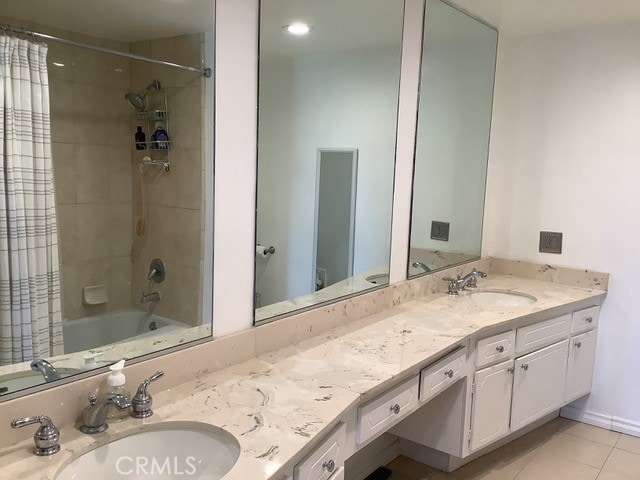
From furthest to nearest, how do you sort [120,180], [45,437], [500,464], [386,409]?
[500,464]
[120,180]
[386,409]
[45,437]

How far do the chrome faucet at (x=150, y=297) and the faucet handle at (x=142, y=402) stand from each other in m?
0.61

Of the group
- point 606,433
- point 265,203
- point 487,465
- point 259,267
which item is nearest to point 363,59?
point 265,203

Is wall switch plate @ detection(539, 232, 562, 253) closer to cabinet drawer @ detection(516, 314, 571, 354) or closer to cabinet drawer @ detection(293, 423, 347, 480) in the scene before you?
cabinet drawer @ detection(516, 314, 571, 354)

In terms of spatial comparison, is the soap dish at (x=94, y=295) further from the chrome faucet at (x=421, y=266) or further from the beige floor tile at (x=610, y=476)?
the beige floor tile at (x=610, y=476)

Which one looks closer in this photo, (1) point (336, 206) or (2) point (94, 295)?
(2) point (94, 295)

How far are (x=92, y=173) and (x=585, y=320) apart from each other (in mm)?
2613

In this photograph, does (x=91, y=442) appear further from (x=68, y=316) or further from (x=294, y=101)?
(x=294, y=101)

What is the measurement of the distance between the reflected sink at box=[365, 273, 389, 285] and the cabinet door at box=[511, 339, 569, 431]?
746mm

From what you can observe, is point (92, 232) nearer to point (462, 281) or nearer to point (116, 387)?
point (116, 387)

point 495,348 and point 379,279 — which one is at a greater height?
point 379,279

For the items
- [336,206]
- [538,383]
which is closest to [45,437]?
[336,206]

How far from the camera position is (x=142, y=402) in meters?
1.38

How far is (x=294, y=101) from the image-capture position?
2.46 metres

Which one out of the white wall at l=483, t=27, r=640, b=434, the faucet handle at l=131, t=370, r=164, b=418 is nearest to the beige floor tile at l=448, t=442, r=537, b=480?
the white wall at l=483, t=27, r=640, b=434
